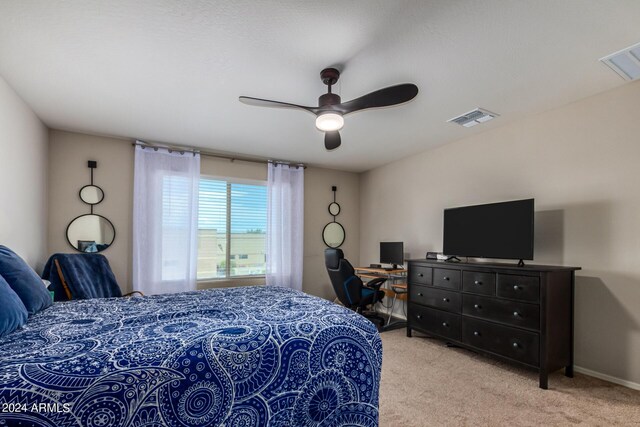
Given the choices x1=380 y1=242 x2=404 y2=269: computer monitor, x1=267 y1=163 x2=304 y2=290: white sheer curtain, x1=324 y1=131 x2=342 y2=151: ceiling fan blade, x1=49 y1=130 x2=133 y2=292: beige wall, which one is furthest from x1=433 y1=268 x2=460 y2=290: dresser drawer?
x1=49 y1=130 x2=133 y2=292: beige wall

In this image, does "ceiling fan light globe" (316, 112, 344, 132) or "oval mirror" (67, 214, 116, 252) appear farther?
"oval mirror" (67, 214, 116, 252)

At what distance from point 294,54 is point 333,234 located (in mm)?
3732

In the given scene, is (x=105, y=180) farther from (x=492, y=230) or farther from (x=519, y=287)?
(x=519, y=287)

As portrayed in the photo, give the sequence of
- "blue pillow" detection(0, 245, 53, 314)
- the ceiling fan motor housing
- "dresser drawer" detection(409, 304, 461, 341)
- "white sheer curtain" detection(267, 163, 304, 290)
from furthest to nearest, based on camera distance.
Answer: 1. "white sheer curtain" detection(267, 163, 304, 290)
2. "dresser drawer" detection(409, 304, 461, 341)
3. the ceiling fan motor housing
4. "blue pillow" detection(0, 245, 53, 314)

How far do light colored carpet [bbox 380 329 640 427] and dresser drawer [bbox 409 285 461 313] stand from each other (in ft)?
1.73

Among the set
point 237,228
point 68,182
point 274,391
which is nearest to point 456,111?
point 274,391

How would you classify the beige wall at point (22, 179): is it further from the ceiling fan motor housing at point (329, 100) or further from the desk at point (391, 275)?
the desk at point (391, 275)

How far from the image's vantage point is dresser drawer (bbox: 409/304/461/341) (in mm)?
3287

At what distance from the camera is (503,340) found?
9.29 ft

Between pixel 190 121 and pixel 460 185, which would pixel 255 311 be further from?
pixel 460 185

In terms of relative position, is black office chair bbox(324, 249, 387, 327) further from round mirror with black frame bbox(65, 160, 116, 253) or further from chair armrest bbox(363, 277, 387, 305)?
round mirror with black frame bbox(65, 160, 116, 253)

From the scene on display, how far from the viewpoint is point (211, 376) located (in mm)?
1283

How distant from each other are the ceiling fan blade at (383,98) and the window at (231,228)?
2920mm

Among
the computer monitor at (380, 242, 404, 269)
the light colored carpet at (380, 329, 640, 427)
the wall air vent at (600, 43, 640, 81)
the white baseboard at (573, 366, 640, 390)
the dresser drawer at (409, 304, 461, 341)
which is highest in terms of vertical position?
the wall air vent at (600, 43, 640, 81)
